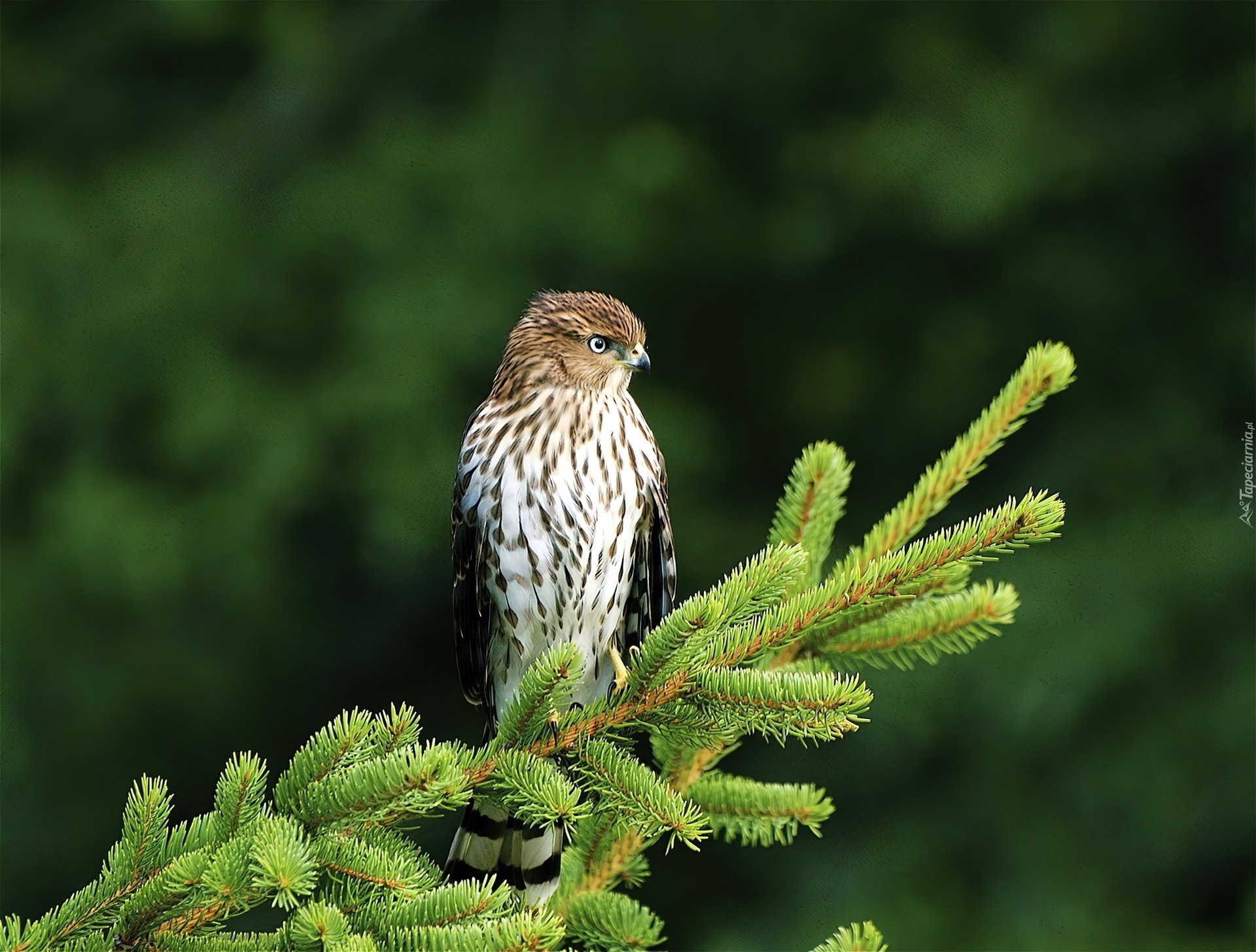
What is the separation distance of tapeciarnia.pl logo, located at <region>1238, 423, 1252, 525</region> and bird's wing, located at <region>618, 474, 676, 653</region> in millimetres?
2874

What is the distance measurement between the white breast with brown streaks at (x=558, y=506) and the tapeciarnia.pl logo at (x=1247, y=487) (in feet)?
9.73

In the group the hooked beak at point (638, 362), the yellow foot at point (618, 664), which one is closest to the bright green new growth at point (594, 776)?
the yellow foot at point (618, 664)

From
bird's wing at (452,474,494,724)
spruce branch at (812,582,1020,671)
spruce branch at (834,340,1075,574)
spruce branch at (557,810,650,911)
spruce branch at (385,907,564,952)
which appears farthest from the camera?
bird's wing at (452,474,494,724)

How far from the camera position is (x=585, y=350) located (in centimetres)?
315

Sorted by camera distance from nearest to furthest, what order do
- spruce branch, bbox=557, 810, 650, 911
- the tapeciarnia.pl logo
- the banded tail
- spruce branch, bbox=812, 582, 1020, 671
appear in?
spruce branch, bbox=812, 582, 1020, 671, spruce branch, bbox=557, 810, 650, 911, the banded tail, the tapeciarnia.pl logo

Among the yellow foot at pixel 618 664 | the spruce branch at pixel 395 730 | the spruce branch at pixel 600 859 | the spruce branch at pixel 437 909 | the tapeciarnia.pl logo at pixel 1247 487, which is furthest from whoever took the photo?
the tapeciarnia.pl logo at pixel 1247 487

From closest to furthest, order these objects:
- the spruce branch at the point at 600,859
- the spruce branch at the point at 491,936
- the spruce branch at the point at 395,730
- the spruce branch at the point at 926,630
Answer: the spruce branch at the point at 491,936 → the spruce branch at the point at 395,730 → the spruce branch at the point at 926,630 → the spruce branch at the point at 600,859

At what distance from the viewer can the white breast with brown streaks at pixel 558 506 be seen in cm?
290

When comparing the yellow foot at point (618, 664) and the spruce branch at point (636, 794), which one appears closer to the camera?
the spruce branch at point (636, 794)

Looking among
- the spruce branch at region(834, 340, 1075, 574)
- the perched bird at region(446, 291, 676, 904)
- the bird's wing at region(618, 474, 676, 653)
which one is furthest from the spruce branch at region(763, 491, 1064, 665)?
the bird's wing at region(618, 474, 676, 653)

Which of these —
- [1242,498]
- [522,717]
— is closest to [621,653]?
[522,717]

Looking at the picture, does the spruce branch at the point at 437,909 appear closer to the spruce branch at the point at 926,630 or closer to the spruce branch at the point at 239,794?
the spruce branch at the point at 239,794

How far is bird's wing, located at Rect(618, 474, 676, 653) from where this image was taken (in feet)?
10.0

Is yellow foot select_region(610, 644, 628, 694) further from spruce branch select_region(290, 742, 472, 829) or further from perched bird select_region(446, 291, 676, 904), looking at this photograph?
spruce branch select_region(290, 742, 472, 829)
